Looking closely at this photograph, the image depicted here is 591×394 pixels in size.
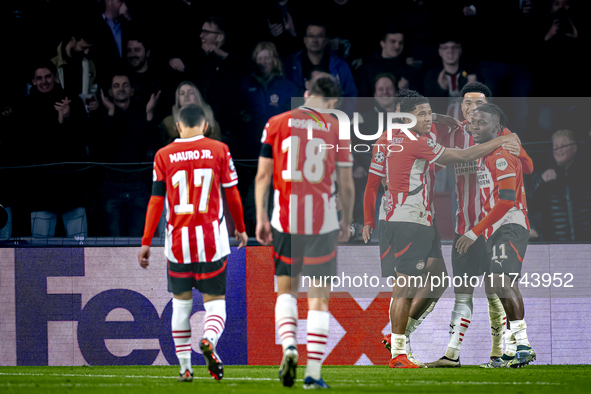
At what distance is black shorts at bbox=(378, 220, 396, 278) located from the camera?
6.07m

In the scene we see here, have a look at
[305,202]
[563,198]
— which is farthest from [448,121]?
[305,202]

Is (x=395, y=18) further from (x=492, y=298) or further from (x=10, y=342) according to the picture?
(x=10, y=342)

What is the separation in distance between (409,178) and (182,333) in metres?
2.47

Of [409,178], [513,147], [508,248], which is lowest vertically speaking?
[508,248]

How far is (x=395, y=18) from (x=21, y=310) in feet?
17.9

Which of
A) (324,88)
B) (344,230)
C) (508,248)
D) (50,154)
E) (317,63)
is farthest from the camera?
(317,63)

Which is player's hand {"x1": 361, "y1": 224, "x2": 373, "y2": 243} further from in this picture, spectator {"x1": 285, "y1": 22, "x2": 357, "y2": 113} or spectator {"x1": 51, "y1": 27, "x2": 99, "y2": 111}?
spectator {"x1": 51, "y1": 27, "x2": 99, "y2": 111}

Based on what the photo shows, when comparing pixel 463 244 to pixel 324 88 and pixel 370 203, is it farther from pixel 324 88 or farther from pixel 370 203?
pixel 324 88

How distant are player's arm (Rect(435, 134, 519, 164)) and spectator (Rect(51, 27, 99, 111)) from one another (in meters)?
4.35

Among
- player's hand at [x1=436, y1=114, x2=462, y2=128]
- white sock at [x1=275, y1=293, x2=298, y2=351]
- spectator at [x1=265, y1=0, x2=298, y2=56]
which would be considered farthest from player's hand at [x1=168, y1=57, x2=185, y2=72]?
white sock at [x1=275, y1=293, x2=298, y2=351]

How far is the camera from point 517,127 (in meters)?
7.50

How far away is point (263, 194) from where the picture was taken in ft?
14.1

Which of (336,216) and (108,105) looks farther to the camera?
(108,105)

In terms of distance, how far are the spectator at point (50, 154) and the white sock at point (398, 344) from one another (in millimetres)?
3256
